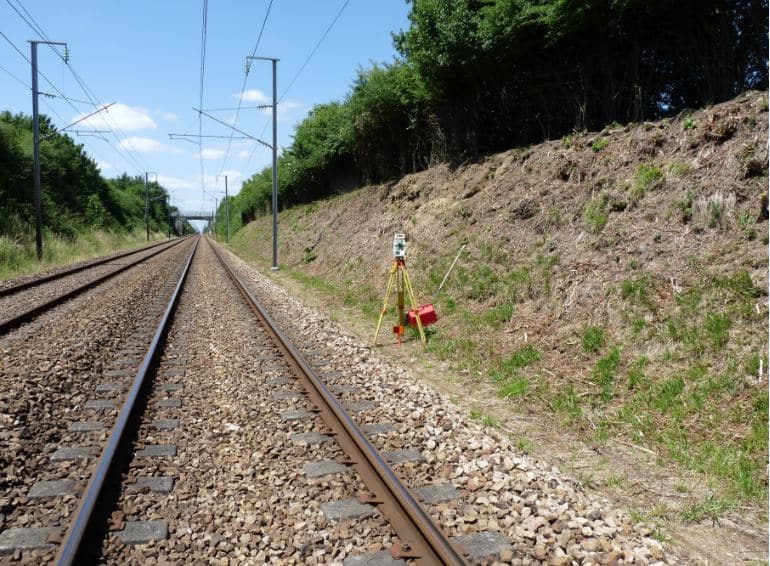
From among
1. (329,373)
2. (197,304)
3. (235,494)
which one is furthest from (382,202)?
(235,494)

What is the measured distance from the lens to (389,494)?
3.83 metres

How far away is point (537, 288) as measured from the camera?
816cm

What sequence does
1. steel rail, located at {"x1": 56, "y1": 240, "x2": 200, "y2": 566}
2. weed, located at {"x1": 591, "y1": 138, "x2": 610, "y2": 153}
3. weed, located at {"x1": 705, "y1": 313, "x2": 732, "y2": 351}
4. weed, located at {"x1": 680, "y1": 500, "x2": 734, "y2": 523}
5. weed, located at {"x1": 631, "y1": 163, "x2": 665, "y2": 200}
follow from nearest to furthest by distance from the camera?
steel rail, located at {"x1": 56, "y1": 240, "x2": 200, "y2": 566}
weed, located at {"x1": 680, "y1": 500, "x2": 734, "y2": 523}
weed, located at {"x1": 705, "y1": 313, "x2": 732, "y2": 351}
weed, located at {"x1": 631, "y1": 163, "x2": 665, "y2": 200}
weed, located at {"x1": 591, "y1": 138, "x2": 610, "y2": 153}

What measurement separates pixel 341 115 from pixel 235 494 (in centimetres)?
2474

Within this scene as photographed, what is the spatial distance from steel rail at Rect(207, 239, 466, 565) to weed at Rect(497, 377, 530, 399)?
6.66 ft

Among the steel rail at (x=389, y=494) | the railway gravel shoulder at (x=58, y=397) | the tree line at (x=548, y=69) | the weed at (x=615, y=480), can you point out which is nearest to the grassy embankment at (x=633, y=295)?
the weed at (x=615, y=480)

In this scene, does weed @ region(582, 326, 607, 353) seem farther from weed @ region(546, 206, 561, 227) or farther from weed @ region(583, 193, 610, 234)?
weed @ region(546, 206, 561, 227)

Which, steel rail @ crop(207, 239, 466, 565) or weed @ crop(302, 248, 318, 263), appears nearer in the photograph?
steel rail @ crop(207, 239, 466, 565)

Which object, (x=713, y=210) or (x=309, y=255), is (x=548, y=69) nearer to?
(x=713, y=210)

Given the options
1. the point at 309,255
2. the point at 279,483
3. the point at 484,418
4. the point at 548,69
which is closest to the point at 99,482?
the point at 279,483

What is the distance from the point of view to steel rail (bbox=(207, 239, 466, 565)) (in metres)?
3.17

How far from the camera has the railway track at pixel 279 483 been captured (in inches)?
130

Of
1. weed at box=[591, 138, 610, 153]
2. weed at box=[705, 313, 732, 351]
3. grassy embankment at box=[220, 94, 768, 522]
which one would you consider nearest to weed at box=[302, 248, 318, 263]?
grassy embankment at box=[220, 94, 768, 522]

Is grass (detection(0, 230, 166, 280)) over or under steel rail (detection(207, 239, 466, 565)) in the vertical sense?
over
